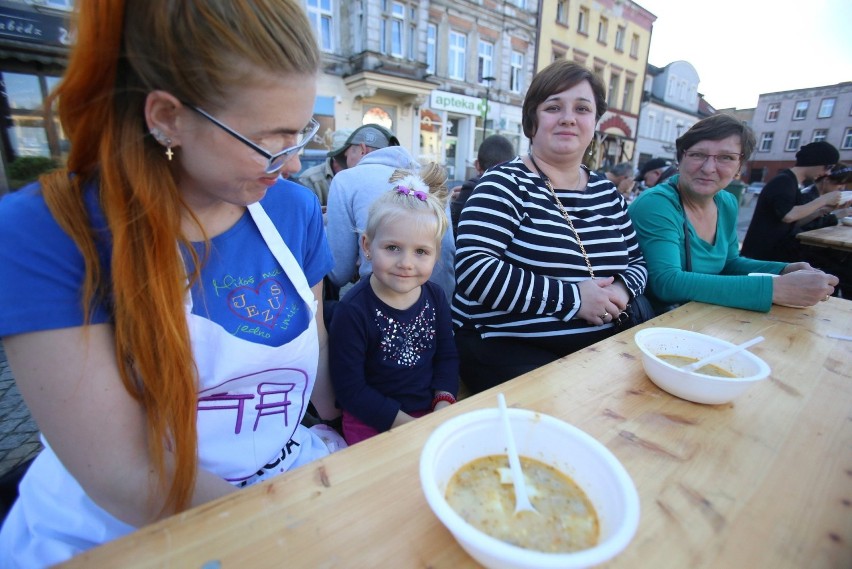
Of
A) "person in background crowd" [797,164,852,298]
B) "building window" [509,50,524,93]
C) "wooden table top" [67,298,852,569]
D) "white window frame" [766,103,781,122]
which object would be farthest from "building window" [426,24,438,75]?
"white window frame" [766,103,781,122]

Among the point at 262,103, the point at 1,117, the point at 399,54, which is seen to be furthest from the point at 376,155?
the point at 399,54

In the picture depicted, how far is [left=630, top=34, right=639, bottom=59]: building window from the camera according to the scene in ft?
68.4

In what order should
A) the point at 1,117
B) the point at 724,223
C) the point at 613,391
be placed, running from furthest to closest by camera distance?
the point at 1,117 → the point at 724,223 → the point at 613,391

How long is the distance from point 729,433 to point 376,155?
233 centimetres

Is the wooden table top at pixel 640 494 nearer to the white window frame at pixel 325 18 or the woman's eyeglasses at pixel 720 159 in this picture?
the woman's eyeglasses at pixel 720 159

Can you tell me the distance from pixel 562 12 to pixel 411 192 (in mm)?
19994

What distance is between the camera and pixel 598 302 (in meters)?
1.57

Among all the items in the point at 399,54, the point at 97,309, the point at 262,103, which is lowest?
the point at 97,309

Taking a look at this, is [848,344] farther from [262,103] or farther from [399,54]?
[399,54]

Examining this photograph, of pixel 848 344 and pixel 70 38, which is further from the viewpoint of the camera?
pixel 848 344

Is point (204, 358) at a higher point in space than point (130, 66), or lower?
lower

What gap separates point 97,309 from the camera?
748 mm

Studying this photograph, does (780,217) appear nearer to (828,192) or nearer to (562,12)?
(828,192)

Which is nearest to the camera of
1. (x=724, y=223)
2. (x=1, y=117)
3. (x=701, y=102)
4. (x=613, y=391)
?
(x=613, y=391)
